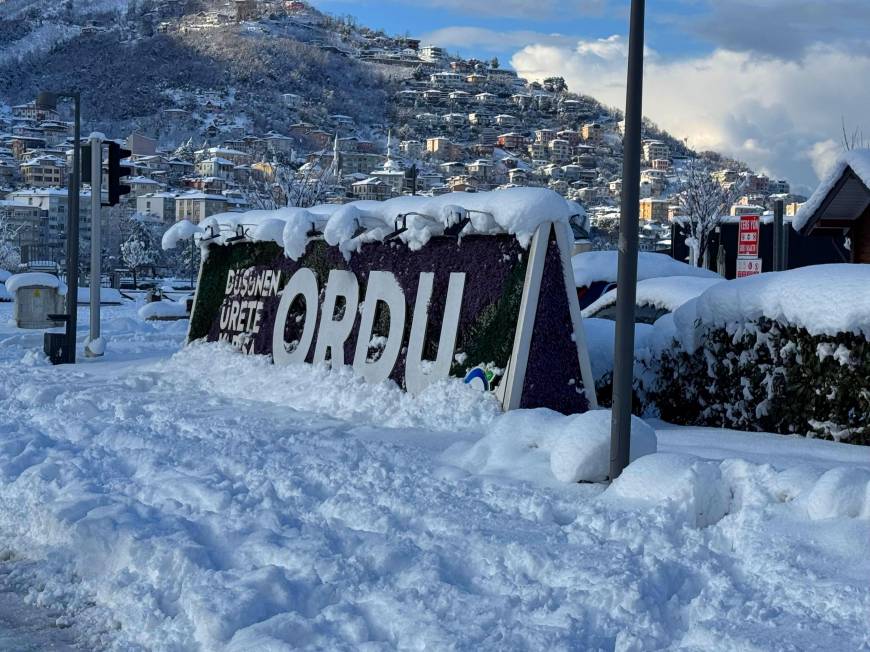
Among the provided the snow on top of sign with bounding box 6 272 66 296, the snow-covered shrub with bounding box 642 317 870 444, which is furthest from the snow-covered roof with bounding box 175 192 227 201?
the snow-covered shrub with bounding box 642 317 870 444

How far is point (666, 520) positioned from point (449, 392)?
4.67 m

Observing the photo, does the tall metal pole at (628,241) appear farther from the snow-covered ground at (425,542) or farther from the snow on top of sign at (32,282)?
the snow on top of sign at (32,282)

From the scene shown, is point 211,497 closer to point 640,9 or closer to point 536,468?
point 536,468

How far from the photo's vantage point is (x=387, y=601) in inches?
181

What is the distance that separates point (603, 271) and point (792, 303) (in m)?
9.56

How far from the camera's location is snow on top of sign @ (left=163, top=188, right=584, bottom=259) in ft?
32.4

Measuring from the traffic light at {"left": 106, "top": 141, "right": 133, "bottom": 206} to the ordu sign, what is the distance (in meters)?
5.29

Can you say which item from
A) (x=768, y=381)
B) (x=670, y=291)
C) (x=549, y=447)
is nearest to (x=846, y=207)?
(x=670, y=291)

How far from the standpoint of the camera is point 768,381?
872cm

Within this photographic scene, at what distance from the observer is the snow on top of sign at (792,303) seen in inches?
308

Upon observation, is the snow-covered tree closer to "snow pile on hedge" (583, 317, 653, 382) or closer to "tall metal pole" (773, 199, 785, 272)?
"tall metal pole" (773, 199, 785, 272)

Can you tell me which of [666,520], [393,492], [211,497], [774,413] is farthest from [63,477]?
[774,413]

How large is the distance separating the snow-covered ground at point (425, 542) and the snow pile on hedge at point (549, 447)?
0.11 ft

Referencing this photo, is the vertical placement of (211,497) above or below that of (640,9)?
below
